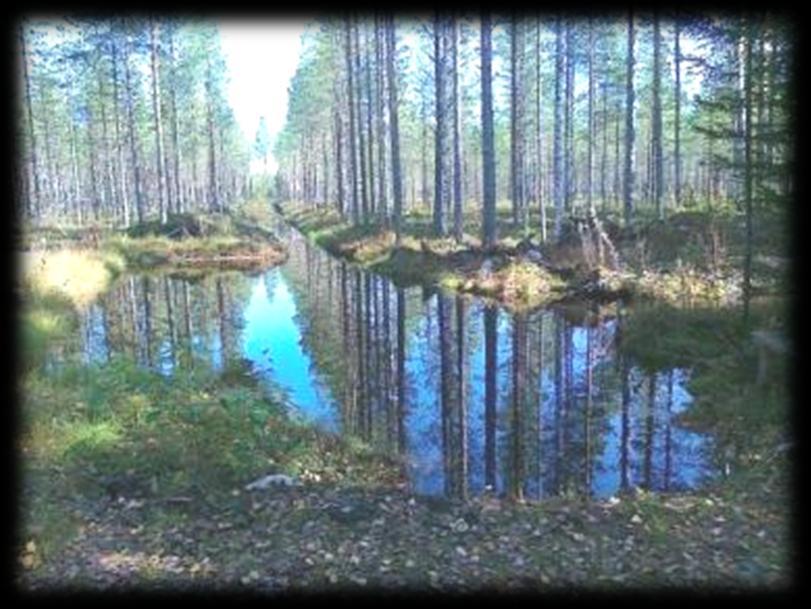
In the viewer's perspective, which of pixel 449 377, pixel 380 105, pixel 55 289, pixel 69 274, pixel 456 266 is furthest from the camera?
pixel 380 105

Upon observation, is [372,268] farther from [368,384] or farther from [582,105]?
[582,105]

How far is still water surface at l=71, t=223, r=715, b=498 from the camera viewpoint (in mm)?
9594

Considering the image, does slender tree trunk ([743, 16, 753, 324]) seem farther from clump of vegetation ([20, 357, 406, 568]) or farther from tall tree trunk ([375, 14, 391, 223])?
tall tree trunk ([375, 14, 391, 223])

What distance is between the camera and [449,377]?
14.1m

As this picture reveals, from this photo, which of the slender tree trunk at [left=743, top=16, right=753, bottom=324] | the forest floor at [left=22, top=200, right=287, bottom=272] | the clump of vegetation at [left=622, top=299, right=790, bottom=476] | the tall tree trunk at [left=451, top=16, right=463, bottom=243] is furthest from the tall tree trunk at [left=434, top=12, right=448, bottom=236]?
the slender tree trunk at [left=743, top=16, right=753, bottom=324]

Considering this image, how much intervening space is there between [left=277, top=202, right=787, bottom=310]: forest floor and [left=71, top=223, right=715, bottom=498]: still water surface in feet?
4.29

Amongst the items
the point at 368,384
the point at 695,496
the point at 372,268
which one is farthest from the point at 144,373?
the point at 372,268

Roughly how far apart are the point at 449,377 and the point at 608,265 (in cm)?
979

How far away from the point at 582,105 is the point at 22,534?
200ft

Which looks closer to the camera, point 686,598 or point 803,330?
point 686,598

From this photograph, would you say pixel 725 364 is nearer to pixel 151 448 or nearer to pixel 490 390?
pixel 490 390

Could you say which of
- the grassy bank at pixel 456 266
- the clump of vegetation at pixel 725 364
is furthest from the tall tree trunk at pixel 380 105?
the clump of vegetation at pixel 725 364

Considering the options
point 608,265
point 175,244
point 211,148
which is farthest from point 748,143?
point 211,148

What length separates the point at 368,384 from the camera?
13.8 m
